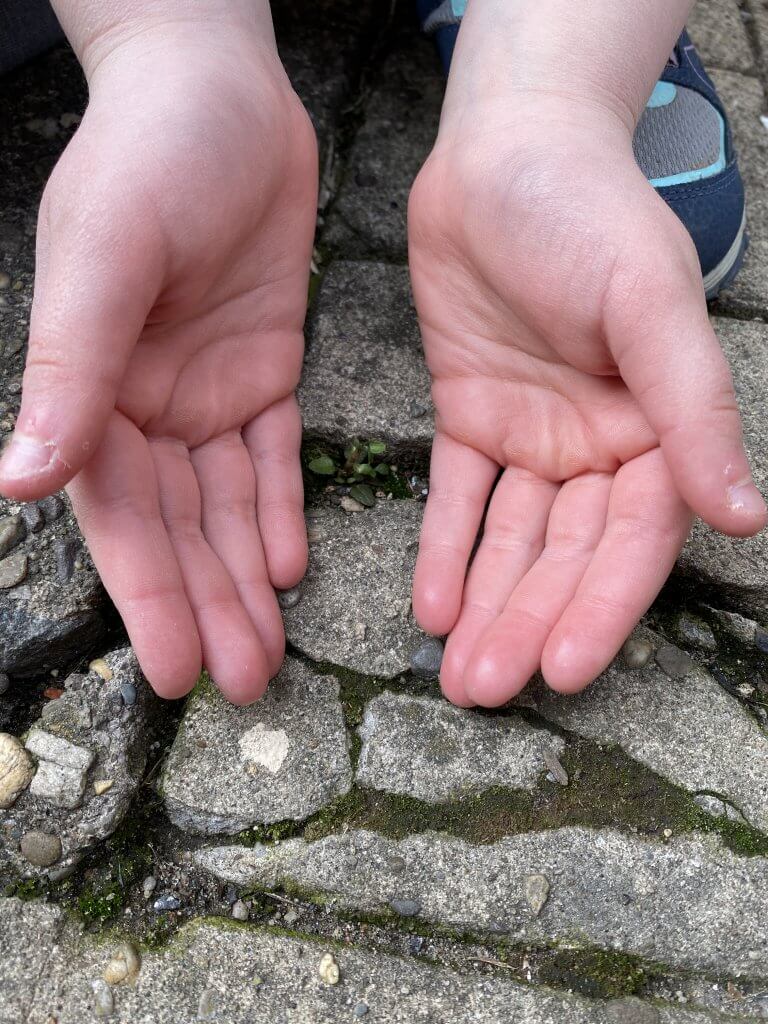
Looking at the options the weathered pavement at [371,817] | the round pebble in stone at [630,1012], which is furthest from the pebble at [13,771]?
the round pebble in stone at [630,1012]

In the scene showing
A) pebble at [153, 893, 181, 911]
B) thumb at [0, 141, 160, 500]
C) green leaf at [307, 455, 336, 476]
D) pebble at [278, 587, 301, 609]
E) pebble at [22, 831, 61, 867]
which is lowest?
pebble at [153, 893, 181, 911]

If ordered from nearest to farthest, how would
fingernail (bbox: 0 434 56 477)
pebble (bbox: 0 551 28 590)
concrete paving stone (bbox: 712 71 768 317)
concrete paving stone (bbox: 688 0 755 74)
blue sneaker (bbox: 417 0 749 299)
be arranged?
1. fingernail (bbox: 0 434 56 477)
2. pebble (bbox: 0 551 28 590)
3. blue sneaker (bbox: 417 0 749 299)
4. concrete paving stone (bbox: 712 71 768 317)
5. concrete paving stone (bbox: 688 0 755 74)

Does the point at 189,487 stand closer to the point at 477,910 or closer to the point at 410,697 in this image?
the point at 410,697

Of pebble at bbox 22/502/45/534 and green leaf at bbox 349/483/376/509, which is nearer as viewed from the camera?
pebble at bbox 22/502/45/534

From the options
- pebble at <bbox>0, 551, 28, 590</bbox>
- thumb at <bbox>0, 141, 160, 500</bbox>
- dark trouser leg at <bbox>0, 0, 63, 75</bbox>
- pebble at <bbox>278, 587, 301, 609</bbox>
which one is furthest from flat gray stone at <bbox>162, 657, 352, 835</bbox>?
dark trouser leg at <bbox>0, 0, 63, 75</bbox>

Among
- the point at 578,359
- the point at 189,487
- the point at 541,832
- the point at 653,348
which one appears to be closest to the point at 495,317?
the point at 578,359

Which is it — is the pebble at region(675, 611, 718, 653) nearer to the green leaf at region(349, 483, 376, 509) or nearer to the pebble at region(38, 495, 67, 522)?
the green leaf at region(349, 483, 376, 509)
